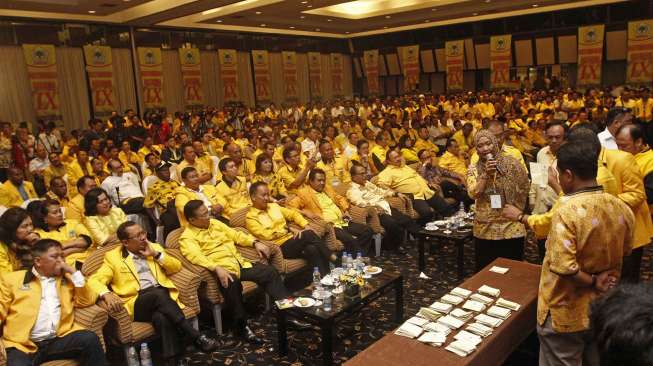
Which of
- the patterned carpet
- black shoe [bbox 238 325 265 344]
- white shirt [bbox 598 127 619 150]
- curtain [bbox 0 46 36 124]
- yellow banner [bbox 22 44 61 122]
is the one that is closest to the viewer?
the patterned carpet

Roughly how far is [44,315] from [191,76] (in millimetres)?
13482

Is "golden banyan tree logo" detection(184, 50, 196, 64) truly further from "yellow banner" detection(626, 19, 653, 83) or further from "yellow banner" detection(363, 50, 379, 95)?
"yellow banner" detection(626, 19, 653, 83)

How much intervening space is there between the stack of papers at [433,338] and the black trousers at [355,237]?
260 centimetres

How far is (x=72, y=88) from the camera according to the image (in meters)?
13.3

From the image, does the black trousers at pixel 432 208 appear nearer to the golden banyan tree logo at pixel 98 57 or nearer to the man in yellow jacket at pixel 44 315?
the man in yellow jacket at pixel 44 315

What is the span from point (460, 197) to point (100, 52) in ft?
36.2

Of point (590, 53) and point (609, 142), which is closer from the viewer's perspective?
point (609, 142)

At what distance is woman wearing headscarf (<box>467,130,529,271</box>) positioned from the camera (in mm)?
3636

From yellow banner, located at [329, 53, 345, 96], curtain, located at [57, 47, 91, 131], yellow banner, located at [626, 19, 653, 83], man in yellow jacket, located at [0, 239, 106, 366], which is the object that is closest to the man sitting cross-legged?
man in yellow jacket, located at [0, 239, 106, 366]

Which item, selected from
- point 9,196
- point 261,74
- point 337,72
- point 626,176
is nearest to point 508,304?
point 626,176

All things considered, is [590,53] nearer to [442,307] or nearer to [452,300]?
[452,300]

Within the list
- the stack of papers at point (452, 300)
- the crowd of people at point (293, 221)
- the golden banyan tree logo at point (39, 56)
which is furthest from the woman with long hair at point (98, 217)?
the golden banyan tree logo at point (39, 56)

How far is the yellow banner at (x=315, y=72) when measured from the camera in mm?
20047

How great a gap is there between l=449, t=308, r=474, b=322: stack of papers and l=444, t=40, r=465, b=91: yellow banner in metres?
18.0
